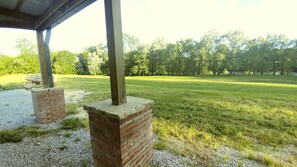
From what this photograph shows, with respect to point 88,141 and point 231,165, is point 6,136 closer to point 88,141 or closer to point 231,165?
point 88,141

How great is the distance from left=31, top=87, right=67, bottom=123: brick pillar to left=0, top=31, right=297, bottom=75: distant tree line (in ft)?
92.9

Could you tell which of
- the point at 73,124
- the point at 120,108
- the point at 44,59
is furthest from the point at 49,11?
the point at 120,108

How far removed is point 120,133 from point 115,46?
1009 millimetres

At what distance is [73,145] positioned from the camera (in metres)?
2.85

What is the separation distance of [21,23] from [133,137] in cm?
411

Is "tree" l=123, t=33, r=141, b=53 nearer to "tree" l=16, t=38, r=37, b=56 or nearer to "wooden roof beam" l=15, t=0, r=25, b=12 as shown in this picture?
"tree" l=16, t=38, r=37, b=56

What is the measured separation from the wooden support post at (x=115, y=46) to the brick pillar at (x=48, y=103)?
3.01m

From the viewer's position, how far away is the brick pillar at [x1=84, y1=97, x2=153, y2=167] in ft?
5.69

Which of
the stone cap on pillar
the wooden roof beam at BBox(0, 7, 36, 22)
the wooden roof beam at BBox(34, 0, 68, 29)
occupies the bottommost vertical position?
the stone cap on pillar

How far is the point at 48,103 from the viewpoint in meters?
4.05

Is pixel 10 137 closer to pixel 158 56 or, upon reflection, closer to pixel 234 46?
pixel 158 56

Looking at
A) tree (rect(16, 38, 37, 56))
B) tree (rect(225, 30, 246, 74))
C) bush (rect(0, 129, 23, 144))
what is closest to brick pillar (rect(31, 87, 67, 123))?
bush (rect(0, 129, 23, 144))

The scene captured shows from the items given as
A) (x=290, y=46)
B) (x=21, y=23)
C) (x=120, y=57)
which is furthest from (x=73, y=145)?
(x=290, y=46)

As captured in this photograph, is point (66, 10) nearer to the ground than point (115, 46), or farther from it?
farther from it
